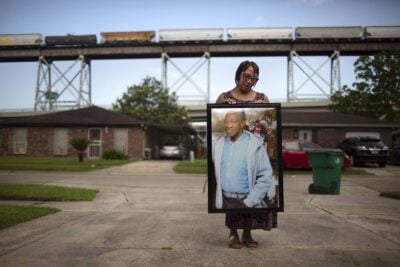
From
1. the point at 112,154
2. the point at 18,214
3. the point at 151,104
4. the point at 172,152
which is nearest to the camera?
the point at 18,214

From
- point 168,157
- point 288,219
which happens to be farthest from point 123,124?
point 288,219

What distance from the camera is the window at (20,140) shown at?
2672 cm

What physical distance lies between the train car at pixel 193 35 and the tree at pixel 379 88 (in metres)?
29.7

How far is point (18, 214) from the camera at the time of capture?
18.9 ft

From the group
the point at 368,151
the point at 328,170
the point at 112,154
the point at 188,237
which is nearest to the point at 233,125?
the point at 188,237

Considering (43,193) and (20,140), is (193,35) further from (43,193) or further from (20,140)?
(43,193)

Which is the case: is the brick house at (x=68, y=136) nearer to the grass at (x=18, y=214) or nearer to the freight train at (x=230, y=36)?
the grass at (x=18, y=214)

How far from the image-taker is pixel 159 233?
481 cm

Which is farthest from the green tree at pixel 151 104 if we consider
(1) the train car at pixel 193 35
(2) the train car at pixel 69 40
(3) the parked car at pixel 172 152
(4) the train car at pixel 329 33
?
(4) the train car at pixel 329 33

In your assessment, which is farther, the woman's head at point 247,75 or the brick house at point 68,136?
the brick house at point 68,136

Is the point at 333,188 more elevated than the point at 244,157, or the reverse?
the point at 244,157

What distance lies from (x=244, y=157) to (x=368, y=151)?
18056 millimetres

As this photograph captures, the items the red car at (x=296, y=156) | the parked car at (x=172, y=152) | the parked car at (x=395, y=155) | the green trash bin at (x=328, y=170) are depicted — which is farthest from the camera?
the parked car at (x=172, y=152)

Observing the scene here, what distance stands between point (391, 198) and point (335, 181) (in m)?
1.36
